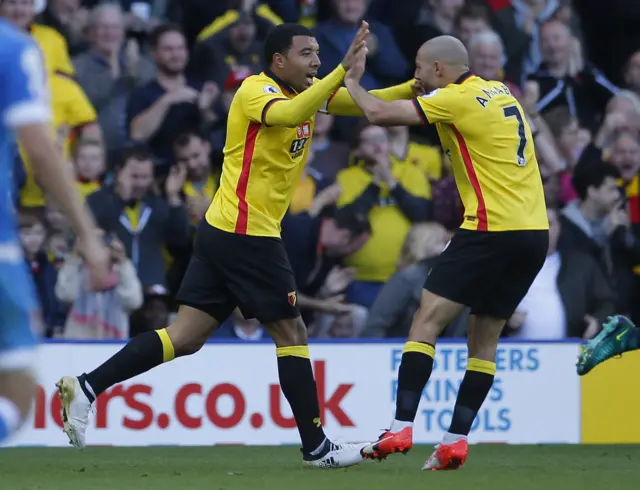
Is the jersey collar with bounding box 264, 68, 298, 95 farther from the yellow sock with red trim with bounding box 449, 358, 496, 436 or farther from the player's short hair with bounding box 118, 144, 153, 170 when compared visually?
the player's short hair with bounding box 118, 144, 153, 170

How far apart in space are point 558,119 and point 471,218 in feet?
18.1

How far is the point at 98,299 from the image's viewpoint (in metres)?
10.9

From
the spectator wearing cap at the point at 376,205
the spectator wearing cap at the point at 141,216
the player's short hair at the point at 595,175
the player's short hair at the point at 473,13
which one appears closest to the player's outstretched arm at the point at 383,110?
the spectator wearing cap at the point at 141,216

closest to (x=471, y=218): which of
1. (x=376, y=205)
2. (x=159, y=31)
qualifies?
(x=376, y=205)

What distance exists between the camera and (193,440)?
1031 cm

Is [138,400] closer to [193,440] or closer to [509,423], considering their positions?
[193,440]

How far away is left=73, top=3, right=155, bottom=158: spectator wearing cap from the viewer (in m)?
12.1

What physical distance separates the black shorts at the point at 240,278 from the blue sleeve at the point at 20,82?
345 centimetres

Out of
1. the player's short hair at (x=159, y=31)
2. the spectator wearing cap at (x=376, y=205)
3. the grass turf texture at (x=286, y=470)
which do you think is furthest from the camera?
the player's short hair at (x=159, y=31)

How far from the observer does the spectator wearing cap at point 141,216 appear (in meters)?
11.1

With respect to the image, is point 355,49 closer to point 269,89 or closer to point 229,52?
point 269,89

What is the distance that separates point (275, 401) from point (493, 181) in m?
3.04

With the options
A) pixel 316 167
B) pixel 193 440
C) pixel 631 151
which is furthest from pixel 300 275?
pixel 631 151

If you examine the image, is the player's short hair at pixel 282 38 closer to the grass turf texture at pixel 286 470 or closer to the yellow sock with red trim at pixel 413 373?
the yellow sock with red trim at pixel 413 373
